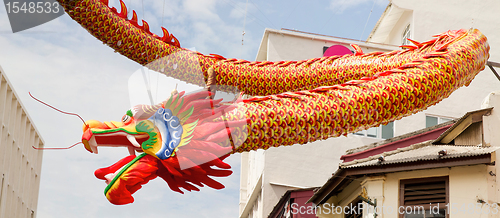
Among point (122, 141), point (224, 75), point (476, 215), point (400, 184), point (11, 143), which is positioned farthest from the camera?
point (11, 143)

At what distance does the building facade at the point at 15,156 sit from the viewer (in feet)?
175

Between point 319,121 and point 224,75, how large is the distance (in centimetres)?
103

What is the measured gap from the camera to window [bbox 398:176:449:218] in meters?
11.8

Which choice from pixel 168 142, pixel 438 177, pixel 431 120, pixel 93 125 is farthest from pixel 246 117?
pixel 431 120

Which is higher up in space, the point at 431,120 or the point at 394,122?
the point at 431,120

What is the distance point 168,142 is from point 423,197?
1008cm

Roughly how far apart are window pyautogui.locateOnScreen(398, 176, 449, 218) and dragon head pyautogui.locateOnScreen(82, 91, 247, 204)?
9.55 metres

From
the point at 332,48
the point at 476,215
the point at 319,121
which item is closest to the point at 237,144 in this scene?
the point at 319,121

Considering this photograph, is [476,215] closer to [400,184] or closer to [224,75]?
[400,184]

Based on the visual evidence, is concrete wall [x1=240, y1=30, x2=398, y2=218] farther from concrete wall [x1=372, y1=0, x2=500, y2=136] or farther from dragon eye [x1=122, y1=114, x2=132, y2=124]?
dragon eye [x1=122, y1=114, x2=132, y2=124]

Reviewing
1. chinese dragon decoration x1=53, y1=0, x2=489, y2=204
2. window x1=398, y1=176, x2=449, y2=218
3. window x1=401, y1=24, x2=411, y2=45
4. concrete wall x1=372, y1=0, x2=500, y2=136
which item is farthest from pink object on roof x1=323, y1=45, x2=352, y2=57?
chinese dragon decoration x1=53, y1=0, x2=489, y2=204

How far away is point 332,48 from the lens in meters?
29.5

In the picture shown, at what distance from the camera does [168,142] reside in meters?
3.04

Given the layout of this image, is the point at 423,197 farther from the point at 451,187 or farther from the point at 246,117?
the point at 246,117
